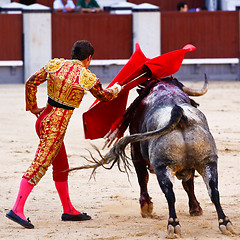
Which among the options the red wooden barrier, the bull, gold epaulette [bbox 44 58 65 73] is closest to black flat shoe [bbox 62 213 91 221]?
the bull

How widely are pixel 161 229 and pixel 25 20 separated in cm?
858

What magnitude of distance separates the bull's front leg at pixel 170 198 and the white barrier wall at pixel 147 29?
8.79 m

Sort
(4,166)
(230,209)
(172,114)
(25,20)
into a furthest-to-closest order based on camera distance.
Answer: (25,20), (4,166), (230,209), (172,114)

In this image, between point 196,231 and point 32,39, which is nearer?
point 196,231

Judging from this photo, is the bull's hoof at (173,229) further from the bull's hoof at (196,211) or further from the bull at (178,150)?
the bull's hoof at (196,211)

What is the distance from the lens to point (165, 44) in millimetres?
12008

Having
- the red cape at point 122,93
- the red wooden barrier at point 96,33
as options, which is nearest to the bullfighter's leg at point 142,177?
the red cape at point 122,93

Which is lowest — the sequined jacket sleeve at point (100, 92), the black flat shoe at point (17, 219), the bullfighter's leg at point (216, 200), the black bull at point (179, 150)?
the black flat shoe at point (17, 219)

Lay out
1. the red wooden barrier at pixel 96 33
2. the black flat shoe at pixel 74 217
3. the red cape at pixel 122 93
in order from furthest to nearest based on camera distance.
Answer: the red wooden barrier at pixel 96 33 → the red cape at pixel 122 93 → the black flat shoe at pixel 74 217

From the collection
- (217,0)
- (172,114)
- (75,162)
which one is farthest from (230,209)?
(217,0)

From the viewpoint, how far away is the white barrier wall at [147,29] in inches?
468

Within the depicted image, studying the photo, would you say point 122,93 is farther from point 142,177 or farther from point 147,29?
point 147,29

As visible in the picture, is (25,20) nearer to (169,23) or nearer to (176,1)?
(169,23)

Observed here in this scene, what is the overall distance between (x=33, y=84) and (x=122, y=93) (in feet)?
1.94
